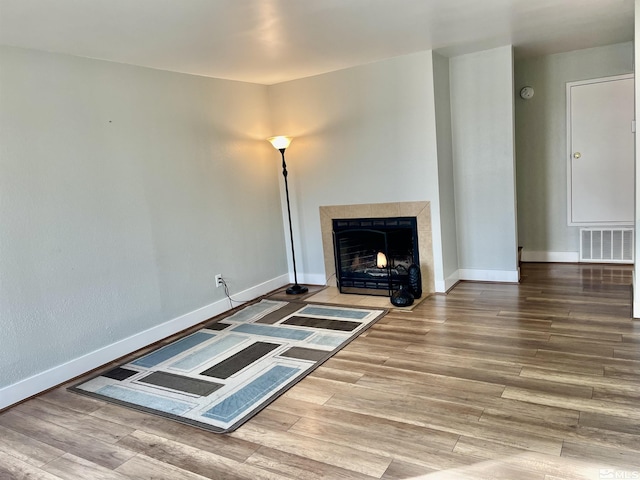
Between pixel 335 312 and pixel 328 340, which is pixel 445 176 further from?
pixel 328 340

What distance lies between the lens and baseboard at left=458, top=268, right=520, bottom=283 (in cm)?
437

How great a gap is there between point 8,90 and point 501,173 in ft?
12.8

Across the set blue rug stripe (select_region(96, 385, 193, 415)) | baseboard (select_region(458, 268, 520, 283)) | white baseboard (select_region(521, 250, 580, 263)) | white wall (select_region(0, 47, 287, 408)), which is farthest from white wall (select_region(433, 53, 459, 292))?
blue rug stripe (select_region(96, 385, 193, 415))

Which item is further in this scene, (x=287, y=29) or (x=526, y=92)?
(x=526, y=92)

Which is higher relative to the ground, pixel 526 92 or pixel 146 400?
pixel 526 92

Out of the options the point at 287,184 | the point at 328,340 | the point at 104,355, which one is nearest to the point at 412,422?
the point at 328,340

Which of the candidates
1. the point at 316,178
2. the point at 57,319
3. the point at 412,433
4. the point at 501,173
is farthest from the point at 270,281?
the point at 412,433

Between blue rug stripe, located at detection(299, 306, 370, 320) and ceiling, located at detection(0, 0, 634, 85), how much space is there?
7.02ft

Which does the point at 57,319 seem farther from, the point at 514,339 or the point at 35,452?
the point at 514,339

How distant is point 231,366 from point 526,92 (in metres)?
4.18

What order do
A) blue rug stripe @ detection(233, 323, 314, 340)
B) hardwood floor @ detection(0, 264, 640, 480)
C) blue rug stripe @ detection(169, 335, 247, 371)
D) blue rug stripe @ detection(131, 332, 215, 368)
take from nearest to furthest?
hardwood floor @ detection(0, 264, 640, 480), blue rug stripe @ detection(169, 335, 247, 371), blue rug stripe @ detection(131, 332, 215, 368), blue rug stripe @ detection(233, 323, 314, 340)

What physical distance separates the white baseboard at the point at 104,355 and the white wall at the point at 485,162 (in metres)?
2.29

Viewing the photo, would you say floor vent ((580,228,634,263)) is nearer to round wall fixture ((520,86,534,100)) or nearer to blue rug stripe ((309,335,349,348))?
round wall fixture ((520,86,534,100))

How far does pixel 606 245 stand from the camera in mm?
4836
